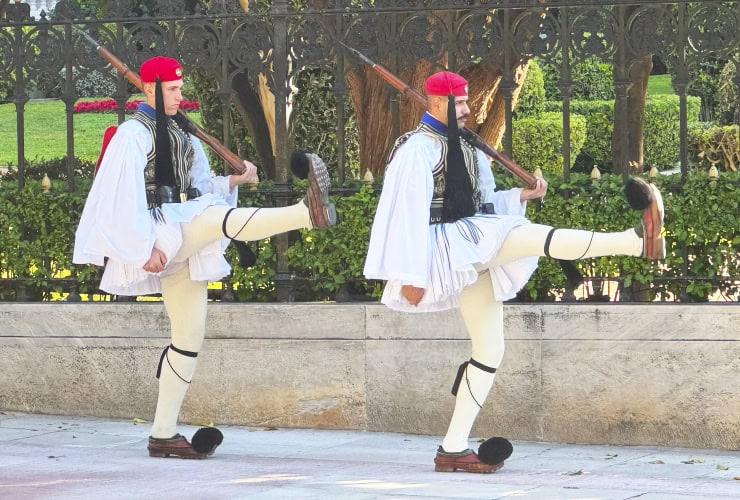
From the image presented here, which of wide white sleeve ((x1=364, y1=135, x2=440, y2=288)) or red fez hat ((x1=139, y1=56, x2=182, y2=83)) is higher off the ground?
red fez hat ((x1=139, y1=56, x2=182, y2=83))

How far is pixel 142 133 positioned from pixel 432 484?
234 cm

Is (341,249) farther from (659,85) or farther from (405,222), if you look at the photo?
(659,85)

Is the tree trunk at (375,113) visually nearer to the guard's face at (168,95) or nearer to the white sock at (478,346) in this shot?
the guard's face at (168,95)

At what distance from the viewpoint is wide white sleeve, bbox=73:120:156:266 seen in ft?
22.7

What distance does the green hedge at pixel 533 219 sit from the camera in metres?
7.91

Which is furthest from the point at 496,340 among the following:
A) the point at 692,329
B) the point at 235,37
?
the point at 235,37

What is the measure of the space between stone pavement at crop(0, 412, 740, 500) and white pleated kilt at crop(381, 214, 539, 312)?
90 cm

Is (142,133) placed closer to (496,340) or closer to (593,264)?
(496,340)

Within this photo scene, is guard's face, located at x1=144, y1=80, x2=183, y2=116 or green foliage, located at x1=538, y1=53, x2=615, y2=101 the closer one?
guard's face, located at x1=144, y1=80, x2=183, y2=116

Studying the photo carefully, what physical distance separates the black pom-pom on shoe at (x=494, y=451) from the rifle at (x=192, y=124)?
198cm

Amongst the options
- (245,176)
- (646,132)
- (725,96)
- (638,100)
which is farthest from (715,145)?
(245,176)

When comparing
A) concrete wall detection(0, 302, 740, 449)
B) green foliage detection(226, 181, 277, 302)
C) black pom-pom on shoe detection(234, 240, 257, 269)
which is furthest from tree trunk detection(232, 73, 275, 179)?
black pom-pom on shoe detection(234, 240, 257, 269)

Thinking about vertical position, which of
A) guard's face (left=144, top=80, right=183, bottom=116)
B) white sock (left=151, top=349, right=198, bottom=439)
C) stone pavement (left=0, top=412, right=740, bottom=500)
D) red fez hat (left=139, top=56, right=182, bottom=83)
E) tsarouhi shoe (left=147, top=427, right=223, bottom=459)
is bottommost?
stone pavement (left=0, top=412, right=740, bottom=500)

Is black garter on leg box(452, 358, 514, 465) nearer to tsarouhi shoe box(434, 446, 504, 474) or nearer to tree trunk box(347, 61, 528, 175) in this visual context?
tsarouhi shoe box(434, 446, 504, 474)
